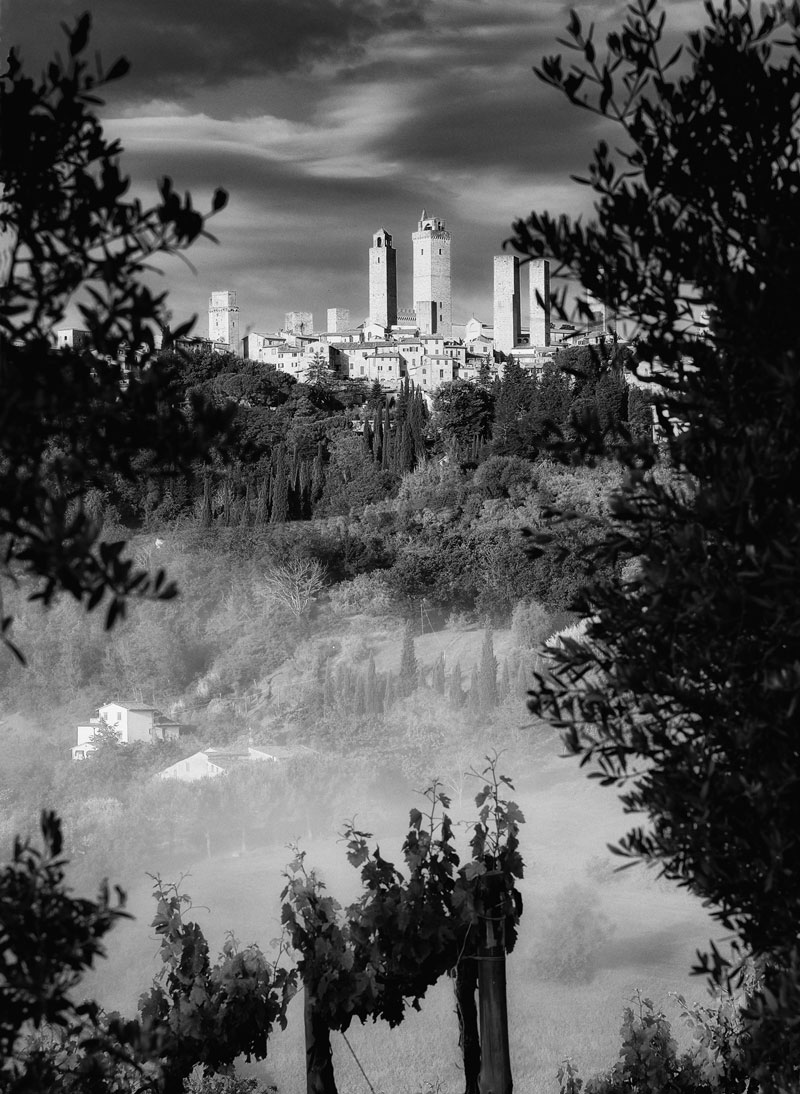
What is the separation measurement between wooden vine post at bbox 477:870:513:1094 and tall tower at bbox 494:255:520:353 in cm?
2028

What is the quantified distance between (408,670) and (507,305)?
2025 cm

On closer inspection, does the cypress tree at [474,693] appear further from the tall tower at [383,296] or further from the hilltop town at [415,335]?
the tall tower at [383,296]

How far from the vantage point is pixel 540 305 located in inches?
83.1

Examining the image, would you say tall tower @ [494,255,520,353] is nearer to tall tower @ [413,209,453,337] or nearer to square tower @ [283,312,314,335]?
tall tower @ [413,209,453,337]

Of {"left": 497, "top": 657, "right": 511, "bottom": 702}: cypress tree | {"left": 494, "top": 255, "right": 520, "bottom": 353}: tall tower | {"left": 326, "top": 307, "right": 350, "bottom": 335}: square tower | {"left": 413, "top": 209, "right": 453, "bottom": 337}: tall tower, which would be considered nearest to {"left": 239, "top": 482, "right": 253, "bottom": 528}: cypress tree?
{"left": 497, "top": 657, "right": 511, "bottom": 702}: cypress tree

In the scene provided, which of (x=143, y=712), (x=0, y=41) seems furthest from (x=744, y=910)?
(x=143, y=712)

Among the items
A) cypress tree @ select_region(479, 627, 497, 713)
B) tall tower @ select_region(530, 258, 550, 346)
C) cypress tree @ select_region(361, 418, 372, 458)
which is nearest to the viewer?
Result: tall tower @ select_region(530, 258, 550, 346)

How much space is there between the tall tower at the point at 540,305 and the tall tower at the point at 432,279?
2.34 m


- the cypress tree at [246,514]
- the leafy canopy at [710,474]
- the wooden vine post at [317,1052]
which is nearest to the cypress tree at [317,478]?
the cypress tree at [246,514]

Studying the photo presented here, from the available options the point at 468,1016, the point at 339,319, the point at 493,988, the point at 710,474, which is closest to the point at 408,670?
the point at 468,1016

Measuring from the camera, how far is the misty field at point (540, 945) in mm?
5359

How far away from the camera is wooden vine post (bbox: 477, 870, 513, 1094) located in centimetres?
303

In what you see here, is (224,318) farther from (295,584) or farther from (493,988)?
(493,988)

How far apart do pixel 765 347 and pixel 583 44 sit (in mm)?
670
